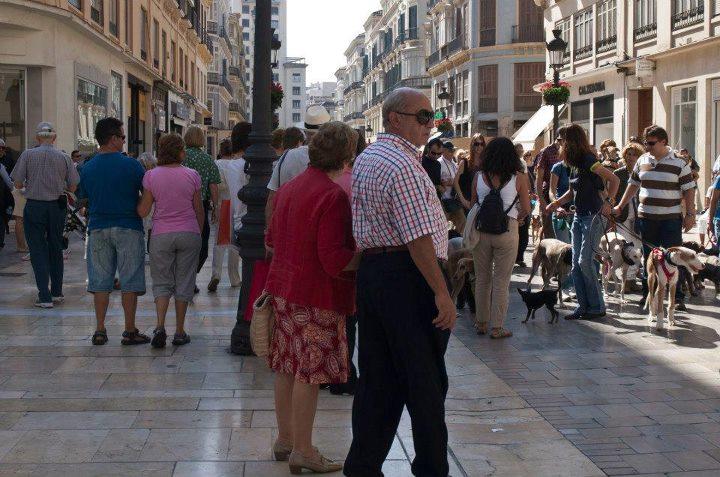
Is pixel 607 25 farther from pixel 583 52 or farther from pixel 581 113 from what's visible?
pixel 581 113

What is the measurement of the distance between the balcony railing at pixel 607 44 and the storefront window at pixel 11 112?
1793cm

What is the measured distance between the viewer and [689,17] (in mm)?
24625

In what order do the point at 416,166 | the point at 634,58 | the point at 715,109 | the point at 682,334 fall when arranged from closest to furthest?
the point at 416,166
the point at 682,334
the point at 715,109
the point at 634,58

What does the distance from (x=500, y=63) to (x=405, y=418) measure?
46.4m

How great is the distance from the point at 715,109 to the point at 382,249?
70.5 feet

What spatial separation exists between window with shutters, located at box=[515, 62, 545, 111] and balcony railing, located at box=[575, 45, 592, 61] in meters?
16.3

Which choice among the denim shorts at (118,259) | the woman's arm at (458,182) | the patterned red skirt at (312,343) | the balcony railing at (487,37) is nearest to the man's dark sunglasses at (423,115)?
the patterned red skirt at (312,343)

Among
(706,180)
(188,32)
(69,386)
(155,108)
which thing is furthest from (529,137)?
(69,386)

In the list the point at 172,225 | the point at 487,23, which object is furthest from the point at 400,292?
the point at 487,23

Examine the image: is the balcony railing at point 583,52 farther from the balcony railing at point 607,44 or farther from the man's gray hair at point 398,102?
the man's gray hair at point 398,102

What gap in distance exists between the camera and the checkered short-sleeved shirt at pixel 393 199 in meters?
4.30

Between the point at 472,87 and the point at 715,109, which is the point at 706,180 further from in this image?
the point at 472,87

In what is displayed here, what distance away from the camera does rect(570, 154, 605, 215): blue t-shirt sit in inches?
376

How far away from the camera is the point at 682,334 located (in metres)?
8.93
